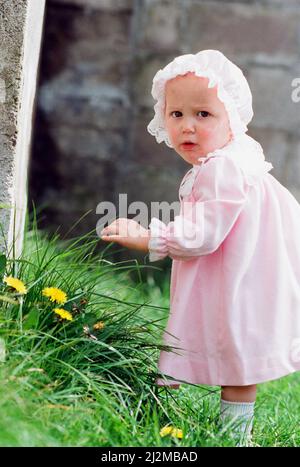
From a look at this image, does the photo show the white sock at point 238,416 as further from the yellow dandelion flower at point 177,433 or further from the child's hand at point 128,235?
the child's hand at point 128,235

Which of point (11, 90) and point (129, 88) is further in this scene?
point (129, 88)

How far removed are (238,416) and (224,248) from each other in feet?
1.61

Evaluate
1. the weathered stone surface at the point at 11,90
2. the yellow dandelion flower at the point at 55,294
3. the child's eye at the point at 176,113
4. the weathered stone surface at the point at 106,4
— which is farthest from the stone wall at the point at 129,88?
the yellow dandelion flower at the point at 55,294

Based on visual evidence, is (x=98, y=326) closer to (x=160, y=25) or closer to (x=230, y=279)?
(x=230, y=279)

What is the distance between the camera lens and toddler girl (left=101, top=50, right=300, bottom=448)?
2.47 meters

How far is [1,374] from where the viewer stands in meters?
2.21

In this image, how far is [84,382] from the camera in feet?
7.84

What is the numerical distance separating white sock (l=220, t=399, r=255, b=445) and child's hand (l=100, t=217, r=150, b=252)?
1.74 ft

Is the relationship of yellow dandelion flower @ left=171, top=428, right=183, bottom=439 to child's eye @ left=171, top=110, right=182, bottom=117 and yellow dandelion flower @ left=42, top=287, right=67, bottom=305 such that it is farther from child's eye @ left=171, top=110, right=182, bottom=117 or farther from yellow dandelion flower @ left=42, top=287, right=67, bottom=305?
child's eye @ left=171, top=110, right=182, bottom=117

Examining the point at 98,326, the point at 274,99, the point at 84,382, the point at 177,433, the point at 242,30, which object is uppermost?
the point at 242,30

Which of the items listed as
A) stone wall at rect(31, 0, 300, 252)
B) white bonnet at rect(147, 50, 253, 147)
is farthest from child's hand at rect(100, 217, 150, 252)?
stone wall at rect(31, 0, 300, 252)

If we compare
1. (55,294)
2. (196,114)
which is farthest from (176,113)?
(55,294)

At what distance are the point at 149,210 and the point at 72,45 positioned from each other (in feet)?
3.66

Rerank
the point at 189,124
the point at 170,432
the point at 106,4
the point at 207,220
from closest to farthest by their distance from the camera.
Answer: the point at 170,432 → the point at 207,220 → the point at 189,124 → the point at 106,4
